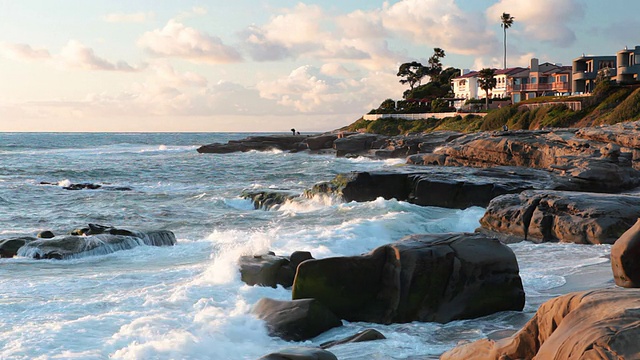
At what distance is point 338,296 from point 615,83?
6884cm

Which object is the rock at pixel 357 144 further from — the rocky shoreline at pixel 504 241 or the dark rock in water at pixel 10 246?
the dark rock in water at pixel 10 246

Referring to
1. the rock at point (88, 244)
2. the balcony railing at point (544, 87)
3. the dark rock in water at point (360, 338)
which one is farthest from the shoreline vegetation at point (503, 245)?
the balcony railing at point (544, 87)

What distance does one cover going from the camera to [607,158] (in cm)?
3294

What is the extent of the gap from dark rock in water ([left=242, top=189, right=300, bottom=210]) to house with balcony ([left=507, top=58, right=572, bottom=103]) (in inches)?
2866

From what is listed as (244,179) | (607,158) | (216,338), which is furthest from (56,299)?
(244,179)

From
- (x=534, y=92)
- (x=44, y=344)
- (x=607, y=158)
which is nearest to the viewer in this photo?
(x=44, y=344)

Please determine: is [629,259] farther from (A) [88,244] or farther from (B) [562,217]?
(A) [88,244]

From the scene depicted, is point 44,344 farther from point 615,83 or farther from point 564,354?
point 615,83

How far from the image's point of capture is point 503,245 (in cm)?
1454

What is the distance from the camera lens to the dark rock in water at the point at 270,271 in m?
16.0

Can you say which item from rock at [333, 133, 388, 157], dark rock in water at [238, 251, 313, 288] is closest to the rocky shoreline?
dark rock in water at [238, 251, 313, 288]

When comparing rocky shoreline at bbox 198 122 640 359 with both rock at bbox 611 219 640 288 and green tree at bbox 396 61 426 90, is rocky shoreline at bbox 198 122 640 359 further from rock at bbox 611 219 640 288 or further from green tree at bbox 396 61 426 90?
green tree at bbox 396 61 426 90

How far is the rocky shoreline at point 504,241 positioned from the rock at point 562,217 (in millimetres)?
33

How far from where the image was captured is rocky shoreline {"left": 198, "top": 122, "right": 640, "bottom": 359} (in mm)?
7785
